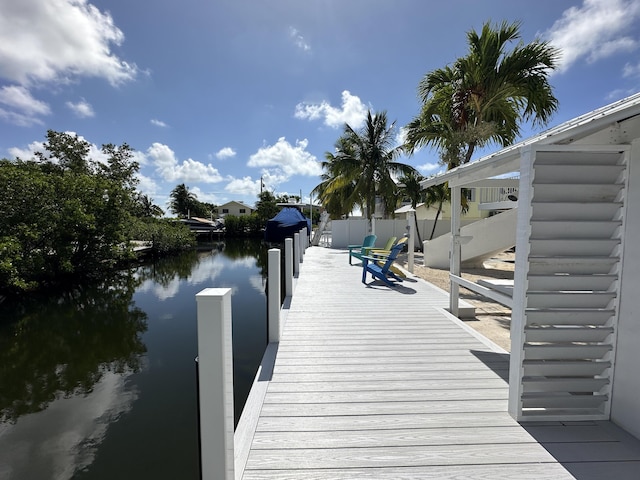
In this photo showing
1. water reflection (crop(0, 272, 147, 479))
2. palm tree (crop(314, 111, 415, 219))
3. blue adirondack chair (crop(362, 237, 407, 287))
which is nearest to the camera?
water reflection (crop(0, 272, 147, 479))

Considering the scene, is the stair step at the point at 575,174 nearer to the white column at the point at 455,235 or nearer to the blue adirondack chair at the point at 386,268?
the white column at the point at 455,235

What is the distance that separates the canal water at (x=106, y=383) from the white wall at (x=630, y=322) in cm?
366

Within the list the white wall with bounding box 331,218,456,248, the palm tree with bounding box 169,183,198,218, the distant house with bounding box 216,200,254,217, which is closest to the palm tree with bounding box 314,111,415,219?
the white wall with bounding box 331,218,456,248

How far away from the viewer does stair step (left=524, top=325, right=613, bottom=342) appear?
6.96 ft

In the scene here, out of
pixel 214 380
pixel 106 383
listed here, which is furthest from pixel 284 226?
pixel 214 380

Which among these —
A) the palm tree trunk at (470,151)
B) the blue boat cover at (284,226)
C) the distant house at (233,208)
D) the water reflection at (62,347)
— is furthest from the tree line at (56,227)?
the distant house at (233,208)

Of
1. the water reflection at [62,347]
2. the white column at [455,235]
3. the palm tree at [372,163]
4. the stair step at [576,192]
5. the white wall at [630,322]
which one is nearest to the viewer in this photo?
the white wall at [630,322]

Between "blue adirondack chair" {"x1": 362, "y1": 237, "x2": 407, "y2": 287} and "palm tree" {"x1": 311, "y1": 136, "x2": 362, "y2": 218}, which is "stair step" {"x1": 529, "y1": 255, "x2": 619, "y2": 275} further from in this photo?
"palm tree" {"x1": 311, "y1": 136, "x2": 362, "y2": 218}

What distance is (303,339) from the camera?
145 inches

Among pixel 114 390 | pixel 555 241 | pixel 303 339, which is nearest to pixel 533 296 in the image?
pixel 555 241

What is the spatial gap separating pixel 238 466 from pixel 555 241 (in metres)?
2.54

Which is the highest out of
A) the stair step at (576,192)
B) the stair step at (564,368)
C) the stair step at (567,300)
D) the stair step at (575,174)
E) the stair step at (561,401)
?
the stair step at (575,174)

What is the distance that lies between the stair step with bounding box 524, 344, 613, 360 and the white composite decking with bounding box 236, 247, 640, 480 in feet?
1.59

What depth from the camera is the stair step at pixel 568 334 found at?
2.12 m
